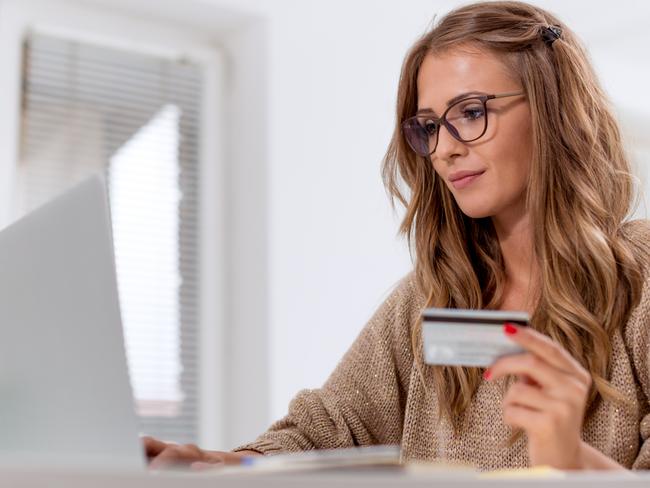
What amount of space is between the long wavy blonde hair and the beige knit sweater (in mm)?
29

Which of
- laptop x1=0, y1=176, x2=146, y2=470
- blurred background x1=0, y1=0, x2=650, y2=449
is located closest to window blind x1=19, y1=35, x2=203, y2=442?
blurred background x1=0, y1=0, x2=650, y2=449

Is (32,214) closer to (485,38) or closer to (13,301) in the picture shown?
(13,301)

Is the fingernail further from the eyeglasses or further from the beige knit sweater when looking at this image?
the eyeglasses

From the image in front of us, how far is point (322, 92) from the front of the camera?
3.21m

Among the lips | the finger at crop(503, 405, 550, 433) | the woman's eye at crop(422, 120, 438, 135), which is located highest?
the woman's eye at crop(422, 120, 438, 135)

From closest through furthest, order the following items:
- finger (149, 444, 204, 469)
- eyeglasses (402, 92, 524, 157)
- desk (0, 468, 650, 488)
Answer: desk (0, 468, 650, 488)
finger (149, 444, 204, 469)
eyeglasses (402, 92, 524, 157)

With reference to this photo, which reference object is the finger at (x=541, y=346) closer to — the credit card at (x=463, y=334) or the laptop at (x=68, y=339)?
the credit card at (x=463, y=334)

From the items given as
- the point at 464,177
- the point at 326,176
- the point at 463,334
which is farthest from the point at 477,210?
the point at 326,176

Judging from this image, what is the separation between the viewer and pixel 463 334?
85cm

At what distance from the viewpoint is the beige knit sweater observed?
55.9 inches

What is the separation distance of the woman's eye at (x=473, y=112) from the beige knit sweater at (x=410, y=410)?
307 millimetres

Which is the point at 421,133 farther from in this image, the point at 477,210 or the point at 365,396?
the point at 365,396

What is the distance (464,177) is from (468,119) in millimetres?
97

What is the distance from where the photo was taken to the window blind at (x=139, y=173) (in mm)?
2992
